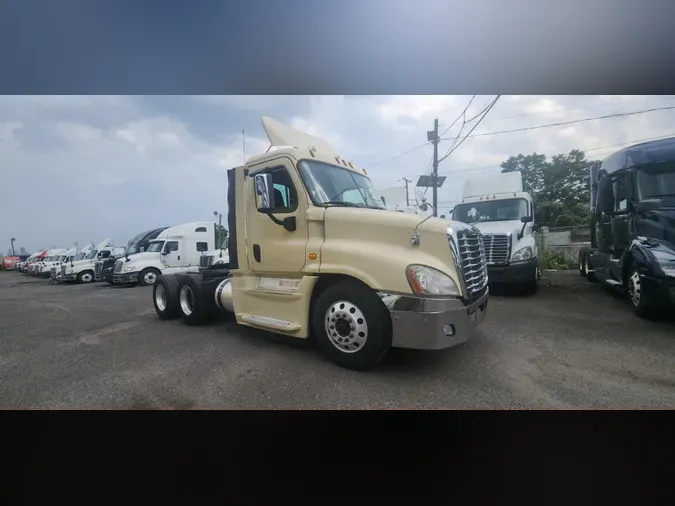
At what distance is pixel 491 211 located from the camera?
233 cm

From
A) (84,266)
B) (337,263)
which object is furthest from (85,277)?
(337,263)

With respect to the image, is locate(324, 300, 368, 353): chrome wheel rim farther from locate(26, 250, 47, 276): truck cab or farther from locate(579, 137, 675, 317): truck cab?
locate(26, 250, 47, 276): truck cab

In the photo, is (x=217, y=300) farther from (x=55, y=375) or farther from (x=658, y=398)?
(x=658, y=398)

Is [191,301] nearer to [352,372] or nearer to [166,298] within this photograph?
[166,298]

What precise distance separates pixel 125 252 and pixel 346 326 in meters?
1.56

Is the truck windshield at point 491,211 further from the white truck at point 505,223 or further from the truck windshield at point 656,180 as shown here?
the truck windshield at point 656,180

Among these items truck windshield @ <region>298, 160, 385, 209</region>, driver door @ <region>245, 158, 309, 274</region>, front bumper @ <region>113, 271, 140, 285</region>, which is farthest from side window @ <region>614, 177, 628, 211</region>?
front bumper @ <region>113, 271, 140, 285</region>

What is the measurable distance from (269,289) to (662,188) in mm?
2255

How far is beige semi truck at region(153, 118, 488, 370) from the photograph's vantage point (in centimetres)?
152

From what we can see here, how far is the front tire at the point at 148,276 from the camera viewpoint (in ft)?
7.64

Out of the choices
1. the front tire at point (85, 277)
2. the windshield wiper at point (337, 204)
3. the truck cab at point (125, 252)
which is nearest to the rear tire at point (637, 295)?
the windshield wiper at point (337, 204)

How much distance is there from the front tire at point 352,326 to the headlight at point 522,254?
1097 mm

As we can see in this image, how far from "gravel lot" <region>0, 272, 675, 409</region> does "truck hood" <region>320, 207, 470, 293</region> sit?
17.4 inches
